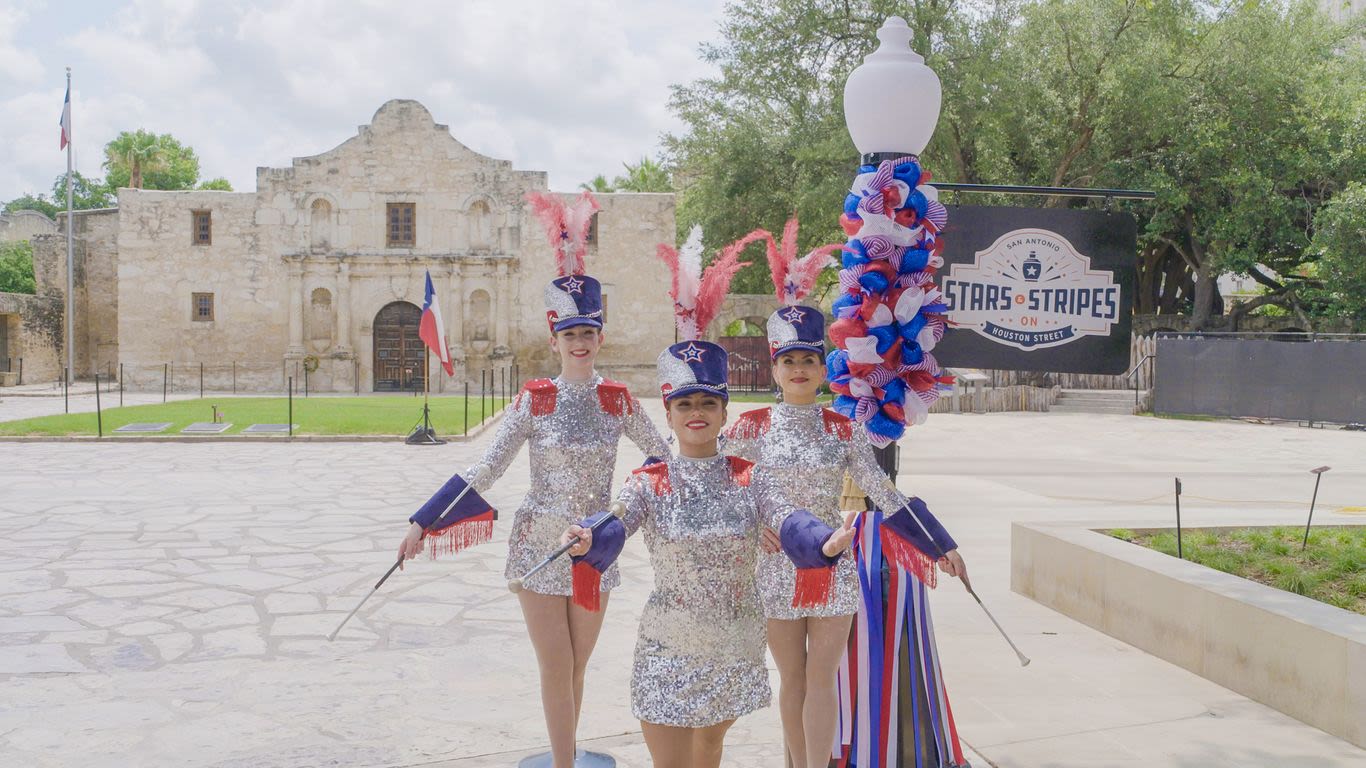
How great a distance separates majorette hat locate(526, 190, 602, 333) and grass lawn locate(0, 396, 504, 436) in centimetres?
1515

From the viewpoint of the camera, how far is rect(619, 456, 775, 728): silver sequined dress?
304 cm

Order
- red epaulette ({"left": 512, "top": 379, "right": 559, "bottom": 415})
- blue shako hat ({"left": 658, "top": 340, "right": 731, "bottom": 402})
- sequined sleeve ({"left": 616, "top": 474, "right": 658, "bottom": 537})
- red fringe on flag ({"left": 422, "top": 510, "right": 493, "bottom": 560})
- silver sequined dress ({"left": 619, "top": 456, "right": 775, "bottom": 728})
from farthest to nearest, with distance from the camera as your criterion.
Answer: red epaulette ({"left": 512, "top": 379, "right": 559, "bottom": 415})
red fringe on flag ({"left": 422, "top": 510, "right": 493, "bottom": 560})
blue shako hat ({"left": 658, "top": 340, "right": 731, "bottom": 402})
sequined sleeve ({"left": 616, "top": 474, "right": 658, "bottom": 537})
silver sequined dress ({"left": 619, "top": 456, "right": 775, "bottom": 728})

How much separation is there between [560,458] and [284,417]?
20.0 meters

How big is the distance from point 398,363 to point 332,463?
22.2 m

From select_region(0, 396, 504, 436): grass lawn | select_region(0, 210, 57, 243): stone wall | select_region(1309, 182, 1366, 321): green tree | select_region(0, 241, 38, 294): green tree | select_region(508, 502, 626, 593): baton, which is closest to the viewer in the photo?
select_region(508, 502, 626, 593): baton

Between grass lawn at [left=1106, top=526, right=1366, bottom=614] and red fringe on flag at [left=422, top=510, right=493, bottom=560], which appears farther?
grass lawn at [left=1106, top=526, right=1366, bottom=614]

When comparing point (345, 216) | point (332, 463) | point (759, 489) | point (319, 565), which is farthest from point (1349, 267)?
point (345, 216)

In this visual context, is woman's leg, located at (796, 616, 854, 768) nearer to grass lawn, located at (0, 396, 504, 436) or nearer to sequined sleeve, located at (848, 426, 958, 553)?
sequined sleeve, located at (848, 426, 958, 553)

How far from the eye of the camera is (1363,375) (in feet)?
62.0

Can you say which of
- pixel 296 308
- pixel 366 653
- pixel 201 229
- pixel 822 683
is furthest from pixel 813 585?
pixel 201 229

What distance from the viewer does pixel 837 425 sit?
12.1 feet

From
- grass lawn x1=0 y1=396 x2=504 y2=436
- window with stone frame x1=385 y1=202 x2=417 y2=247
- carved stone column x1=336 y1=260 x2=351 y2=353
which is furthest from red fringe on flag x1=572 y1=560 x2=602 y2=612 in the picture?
window with stone frame x1=385 y1=202 x2=417 y2=247

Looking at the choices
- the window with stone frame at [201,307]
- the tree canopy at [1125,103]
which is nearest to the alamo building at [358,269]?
the window with stone frame at [201,307]

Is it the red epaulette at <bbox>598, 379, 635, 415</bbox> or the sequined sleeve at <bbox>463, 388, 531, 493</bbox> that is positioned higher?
the red epaulette at <bbox>598, 379, 635, 415</bbox>
